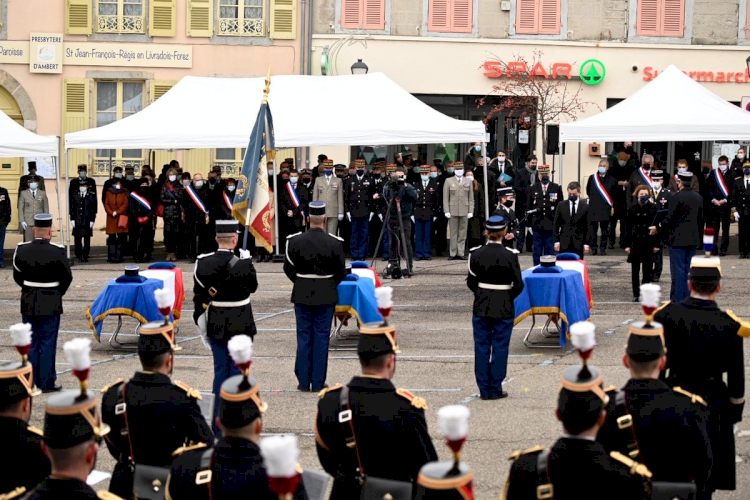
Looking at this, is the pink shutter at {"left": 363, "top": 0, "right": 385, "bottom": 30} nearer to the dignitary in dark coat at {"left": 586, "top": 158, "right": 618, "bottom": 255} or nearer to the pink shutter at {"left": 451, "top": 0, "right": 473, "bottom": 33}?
the pink shutter at {"left": 451, "top": 0, "right": 473, "bottom": 33}

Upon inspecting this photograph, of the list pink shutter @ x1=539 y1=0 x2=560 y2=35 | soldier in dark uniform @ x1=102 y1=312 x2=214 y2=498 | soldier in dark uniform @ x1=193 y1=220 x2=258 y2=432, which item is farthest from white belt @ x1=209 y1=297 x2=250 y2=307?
pink shutter @ x1=539 y1=0 x2=560 y2=35

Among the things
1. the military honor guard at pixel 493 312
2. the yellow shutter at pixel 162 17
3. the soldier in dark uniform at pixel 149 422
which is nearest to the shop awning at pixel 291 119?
the yellow shutter at pixel 162 17

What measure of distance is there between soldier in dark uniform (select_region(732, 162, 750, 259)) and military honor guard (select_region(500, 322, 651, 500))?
722 inches

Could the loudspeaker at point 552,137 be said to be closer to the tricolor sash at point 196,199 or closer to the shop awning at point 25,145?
the tricolor sash at point 196,199

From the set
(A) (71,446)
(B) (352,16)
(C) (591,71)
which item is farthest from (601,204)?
(A) (71,446)

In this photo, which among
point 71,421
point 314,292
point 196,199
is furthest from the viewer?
point 196,199

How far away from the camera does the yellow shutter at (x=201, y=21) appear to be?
98.5ft

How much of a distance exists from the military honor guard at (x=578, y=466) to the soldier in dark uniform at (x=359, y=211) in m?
18.2

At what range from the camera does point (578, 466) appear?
5.41 m

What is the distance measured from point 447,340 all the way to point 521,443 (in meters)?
5.14

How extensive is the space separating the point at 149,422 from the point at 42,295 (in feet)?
20.1

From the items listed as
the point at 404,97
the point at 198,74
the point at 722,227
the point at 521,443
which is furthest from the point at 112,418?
the point at 198,74

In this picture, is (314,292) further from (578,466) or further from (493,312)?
(578,466)

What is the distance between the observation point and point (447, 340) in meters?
15.4
